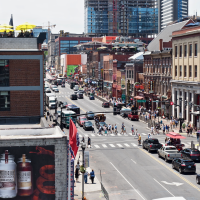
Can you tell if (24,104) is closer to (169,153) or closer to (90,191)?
(90,191)

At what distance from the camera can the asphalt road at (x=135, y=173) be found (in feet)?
117

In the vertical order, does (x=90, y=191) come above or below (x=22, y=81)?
below

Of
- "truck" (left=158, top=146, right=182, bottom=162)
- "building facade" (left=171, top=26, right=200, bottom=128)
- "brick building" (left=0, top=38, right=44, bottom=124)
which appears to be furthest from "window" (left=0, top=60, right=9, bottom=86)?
"building facade" (left=171, top=26, right=200, bottom=128)

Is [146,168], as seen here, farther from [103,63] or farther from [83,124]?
[103,63]

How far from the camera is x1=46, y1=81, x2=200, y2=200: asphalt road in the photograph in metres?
35.8

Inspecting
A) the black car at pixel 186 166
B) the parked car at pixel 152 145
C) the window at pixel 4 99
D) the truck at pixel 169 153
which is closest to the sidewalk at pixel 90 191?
the black car at pixel 186 166

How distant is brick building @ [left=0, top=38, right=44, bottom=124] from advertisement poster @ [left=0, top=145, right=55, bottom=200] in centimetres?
1798

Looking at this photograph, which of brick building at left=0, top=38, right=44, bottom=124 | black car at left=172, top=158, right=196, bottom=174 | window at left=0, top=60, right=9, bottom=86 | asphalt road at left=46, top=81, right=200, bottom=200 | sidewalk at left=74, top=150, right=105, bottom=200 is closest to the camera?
sidewalk at left=74, top=150, right=105, bottom=200

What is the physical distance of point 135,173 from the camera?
42.9 meters

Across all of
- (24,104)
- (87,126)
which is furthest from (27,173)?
(87,126)

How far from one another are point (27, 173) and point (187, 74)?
60.4m

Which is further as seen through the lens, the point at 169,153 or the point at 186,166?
the point at 169,153

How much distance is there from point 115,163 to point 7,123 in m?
14.2

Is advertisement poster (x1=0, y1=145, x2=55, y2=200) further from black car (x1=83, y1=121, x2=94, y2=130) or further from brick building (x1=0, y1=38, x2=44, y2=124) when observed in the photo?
black car (x1=83, y1=121, x2=94, y2=130)
